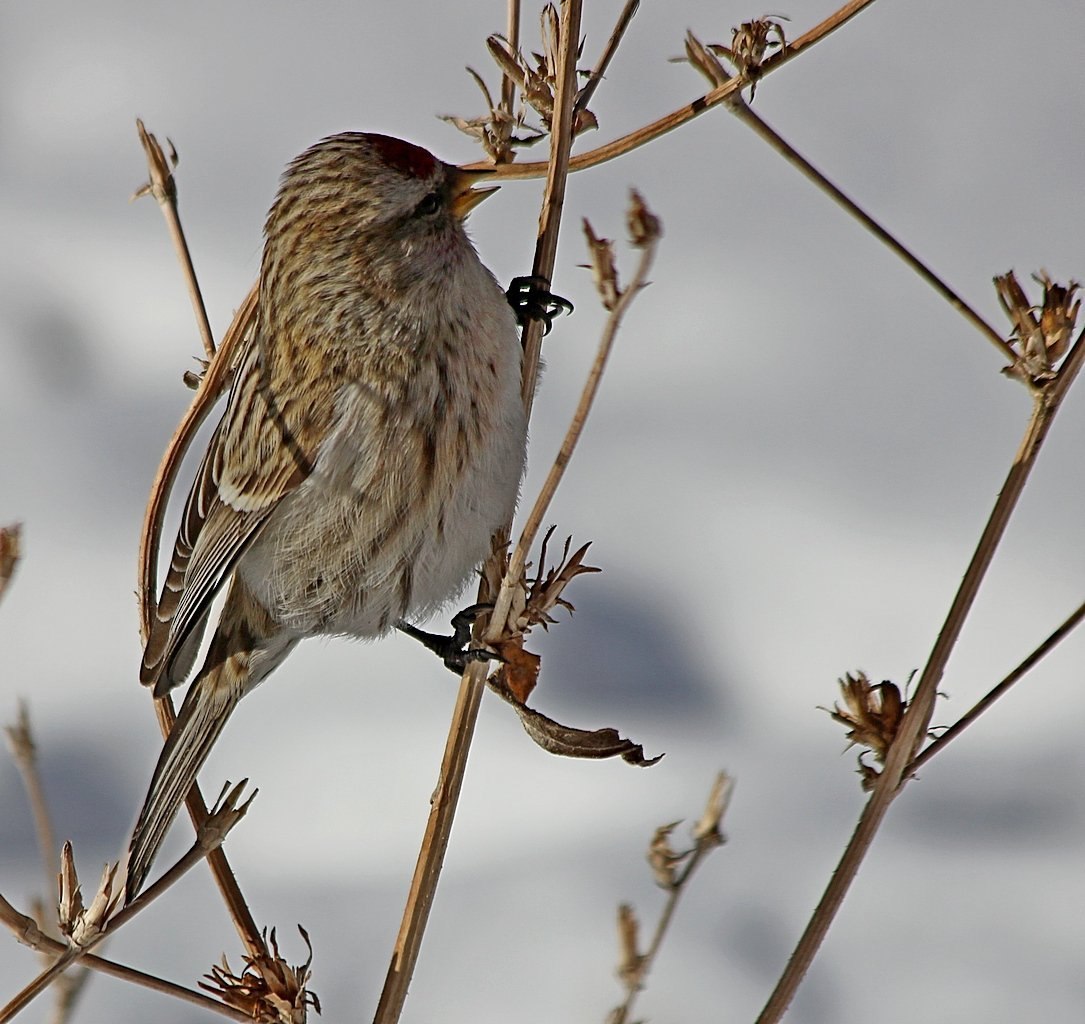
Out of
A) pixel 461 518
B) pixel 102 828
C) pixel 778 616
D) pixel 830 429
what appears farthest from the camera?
pixel 830 429

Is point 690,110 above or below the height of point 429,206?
below

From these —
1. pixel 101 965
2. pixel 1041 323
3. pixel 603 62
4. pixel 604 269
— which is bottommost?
pixel 101 965

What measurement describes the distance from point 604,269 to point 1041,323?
24.0 inches

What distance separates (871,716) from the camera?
5.99 ft

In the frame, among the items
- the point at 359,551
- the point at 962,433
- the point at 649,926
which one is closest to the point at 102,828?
the point at 649,926

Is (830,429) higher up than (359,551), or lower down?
higher up

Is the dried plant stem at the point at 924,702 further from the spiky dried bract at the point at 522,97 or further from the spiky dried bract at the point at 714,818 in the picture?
the spiky dried bract at the point at 522,97

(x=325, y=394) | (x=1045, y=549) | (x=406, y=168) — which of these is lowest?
(x=325, y=394)

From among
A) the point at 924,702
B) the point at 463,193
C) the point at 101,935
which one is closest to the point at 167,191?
the point at 463,193

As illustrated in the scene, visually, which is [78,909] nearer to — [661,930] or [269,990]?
[269,990]

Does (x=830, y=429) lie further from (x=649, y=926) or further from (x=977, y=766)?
(x=649, y=926)

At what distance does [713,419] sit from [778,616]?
0.92 m

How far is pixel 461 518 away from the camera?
9.43ft

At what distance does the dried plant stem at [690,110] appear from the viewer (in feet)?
6.51
